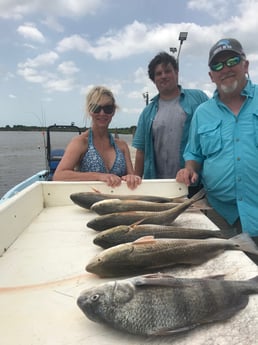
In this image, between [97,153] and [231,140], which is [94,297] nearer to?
[231,140]

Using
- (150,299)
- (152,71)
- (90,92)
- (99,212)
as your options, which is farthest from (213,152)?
(150,299)

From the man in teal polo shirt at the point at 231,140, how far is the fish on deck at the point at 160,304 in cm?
196

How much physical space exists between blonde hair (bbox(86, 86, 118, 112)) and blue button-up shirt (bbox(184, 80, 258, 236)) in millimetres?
1205

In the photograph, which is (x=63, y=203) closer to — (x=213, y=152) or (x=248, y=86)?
(x=213, y=152)

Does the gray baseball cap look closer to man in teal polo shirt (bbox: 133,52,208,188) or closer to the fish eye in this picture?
man in teal polo shirt (bbox: 133,52,208,188)

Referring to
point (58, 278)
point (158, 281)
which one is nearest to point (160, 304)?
point (158, 281)

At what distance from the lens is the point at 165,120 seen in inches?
208

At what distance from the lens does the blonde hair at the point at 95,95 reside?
170 inches

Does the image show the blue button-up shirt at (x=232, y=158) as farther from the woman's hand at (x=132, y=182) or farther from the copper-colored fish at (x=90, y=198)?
the woman's hand at (x=132, y=182)

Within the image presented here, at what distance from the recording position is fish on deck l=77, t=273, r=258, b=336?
60.9 inches

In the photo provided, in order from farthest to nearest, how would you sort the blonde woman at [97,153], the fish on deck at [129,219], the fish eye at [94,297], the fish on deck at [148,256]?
the blonde woman at [97,153] → the fish on deck at [129,219] → the fish on deck at [148,256] → the fish eye at [94,297]

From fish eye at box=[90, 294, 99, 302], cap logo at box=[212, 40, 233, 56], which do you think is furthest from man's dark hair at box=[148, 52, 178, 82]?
fish eye at box=[90, 294, 99, 302]

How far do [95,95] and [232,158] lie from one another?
1.81 m

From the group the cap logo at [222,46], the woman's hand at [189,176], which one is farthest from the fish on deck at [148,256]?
the cap logo at [222,46]
